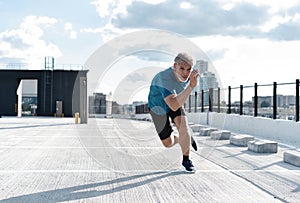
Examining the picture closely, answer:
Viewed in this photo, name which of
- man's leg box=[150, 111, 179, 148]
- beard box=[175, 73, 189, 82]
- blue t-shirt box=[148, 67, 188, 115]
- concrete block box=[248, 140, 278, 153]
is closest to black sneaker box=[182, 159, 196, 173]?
man's leg box=[150, 111, 179, 148]

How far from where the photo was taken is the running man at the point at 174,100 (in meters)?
6.77

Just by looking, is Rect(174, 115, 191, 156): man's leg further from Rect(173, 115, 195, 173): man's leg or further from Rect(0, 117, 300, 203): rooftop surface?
Rect(0, 117, 300, 203): rooftop surface

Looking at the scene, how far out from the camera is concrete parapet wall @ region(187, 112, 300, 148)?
43.6 feet

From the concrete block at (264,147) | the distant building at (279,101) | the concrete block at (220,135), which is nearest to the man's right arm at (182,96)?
the concrete block at (264,147)

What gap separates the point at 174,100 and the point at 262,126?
10.0 meters

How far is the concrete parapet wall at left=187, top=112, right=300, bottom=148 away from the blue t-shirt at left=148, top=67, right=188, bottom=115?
640 centimetres

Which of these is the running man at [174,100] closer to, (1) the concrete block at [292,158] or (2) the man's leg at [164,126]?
(2) the man's leg at [164,126]

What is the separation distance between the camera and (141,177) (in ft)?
22.6

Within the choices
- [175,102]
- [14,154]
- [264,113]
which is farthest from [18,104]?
[175,102]

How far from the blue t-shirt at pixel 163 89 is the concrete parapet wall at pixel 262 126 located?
21.0 ft

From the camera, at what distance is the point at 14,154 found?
388 inches

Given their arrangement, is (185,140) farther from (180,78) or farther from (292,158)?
(292,158)

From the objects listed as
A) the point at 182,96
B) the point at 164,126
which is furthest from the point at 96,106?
the point at 182,96

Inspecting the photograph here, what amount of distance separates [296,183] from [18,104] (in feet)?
168
